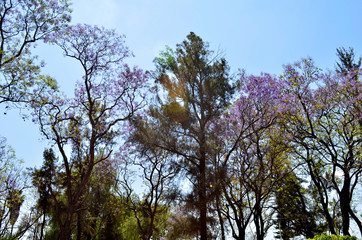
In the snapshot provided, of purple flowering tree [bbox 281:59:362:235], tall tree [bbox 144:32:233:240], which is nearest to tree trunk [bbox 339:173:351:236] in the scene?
purple flowering tree [bbox 281:59:362:235]

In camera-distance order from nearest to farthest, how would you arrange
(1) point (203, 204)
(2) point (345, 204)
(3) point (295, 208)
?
(2) point (345, 204)
(1) point (203, 204)
(3) point (295, 208)

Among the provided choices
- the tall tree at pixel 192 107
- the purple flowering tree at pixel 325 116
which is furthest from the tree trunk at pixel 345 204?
the tall tree at pixel 192 107

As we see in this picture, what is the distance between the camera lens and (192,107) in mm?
16516

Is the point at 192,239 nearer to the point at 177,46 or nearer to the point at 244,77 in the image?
the point at 244,77

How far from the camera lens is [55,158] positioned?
24.3 metres

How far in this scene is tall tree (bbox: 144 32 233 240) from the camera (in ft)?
49.5

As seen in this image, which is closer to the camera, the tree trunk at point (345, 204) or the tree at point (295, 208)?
the tree trunk at point (345, 204)

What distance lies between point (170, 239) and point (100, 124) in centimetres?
877

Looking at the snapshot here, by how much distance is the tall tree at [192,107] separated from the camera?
15.1 meters

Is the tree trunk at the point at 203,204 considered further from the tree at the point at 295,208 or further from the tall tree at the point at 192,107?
the tree at the point at 295,208

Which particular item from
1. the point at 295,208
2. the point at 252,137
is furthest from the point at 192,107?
the point at 295,208

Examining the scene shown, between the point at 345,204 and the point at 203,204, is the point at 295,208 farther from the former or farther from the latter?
the point at 203,204

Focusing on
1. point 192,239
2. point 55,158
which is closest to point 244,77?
point 192,239

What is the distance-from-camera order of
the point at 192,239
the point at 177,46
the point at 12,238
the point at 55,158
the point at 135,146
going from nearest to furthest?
the point at 12,238 → the point at 135,146 → the point at 192,239 → the point at 177,46 → the point at 55,158
